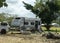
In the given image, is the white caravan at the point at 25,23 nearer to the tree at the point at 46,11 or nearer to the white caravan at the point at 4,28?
the white caravan at the point at 4,28

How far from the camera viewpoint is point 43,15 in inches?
2648

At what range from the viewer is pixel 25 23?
4250cm

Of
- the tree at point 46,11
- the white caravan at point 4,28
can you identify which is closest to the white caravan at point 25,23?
the white caravan at point 4,28

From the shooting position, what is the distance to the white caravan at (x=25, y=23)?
4069 cm

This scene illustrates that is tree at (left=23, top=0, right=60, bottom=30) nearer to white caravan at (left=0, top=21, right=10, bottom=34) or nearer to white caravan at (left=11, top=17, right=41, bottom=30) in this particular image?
white caravan at (left=11, top=17, right=41, bottom=30)

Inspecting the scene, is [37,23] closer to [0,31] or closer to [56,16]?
[0,31]

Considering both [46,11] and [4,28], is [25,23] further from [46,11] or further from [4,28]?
[46,11]

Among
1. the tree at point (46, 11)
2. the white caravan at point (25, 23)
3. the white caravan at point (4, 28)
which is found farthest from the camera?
the tree at point (46, 11)

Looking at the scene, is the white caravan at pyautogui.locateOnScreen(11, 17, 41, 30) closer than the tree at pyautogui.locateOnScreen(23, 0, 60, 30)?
Yes

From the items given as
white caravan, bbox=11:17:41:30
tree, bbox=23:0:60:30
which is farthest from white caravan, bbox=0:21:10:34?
tree, bbox=23:0:60:30

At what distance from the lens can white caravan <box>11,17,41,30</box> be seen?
133 feet

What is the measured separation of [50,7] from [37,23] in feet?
80.1

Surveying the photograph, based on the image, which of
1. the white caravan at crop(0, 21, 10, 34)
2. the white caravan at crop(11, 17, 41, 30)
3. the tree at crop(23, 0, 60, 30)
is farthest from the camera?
the tree at crop(23, 0, 60, 30)

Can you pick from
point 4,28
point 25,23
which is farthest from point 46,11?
point 4,28
